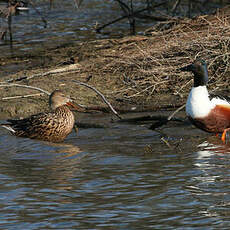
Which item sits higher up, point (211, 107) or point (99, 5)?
point (99, 5)

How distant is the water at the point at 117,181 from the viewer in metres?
4.63

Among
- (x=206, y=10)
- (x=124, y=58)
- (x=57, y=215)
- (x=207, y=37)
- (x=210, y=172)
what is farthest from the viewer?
(x=206, y=10)

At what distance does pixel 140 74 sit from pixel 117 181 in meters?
4.32

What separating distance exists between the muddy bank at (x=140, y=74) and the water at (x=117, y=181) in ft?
4.59

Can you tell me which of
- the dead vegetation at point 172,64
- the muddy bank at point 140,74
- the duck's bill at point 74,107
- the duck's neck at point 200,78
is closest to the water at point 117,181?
the duck's neck at point 200,78

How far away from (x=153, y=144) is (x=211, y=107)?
799 mm

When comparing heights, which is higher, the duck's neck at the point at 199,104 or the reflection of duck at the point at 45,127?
the duck's neck at the point at 199,104

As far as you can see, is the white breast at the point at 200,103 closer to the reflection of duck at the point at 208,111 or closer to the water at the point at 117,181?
the reflection of duck at the point at 208,111

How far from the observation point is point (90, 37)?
554 inches

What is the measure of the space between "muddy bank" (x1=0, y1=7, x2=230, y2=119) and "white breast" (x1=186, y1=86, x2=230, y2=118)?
1145mm

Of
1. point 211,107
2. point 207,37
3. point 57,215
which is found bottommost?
point 57,215

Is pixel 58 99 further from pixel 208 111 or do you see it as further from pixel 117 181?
pixel 117 181

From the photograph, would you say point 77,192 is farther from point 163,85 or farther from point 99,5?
point 99,5

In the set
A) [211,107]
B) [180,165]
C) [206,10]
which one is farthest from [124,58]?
[206,10]
